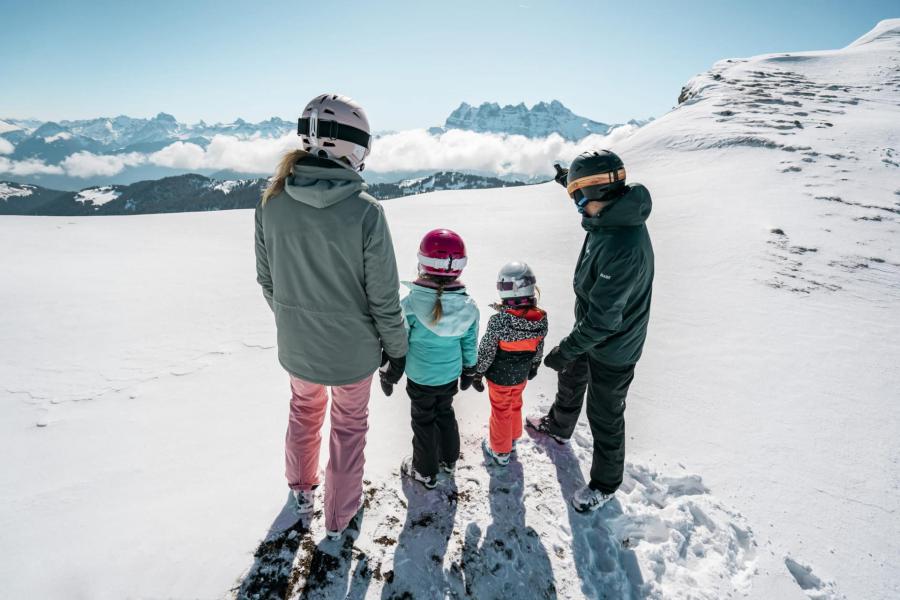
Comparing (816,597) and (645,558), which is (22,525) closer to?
(645,558)

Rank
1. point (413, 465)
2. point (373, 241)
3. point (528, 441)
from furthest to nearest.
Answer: point (528, 441), point (413, 465), point (373, 241)

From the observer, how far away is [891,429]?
4.78 meters

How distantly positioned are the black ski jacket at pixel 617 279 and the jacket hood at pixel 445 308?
0.83 m

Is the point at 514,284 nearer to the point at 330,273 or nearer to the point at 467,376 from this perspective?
the point at 467,376

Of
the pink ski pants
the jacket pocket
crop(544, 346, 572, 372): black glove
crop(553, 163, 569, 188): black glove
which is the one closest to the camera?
the jacket pocket

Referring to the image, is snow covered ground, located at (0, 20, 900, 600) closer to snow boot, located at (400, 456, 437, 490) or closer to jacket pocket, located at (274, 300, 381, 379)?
snow boot, located at (400, 456, 437, 490)

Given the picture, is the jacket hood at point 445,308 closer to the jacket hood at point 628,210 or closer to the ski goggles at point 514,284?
the ski goggles at point 514,284

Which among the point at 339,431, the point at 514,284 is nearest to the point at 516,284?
the point at 514,284

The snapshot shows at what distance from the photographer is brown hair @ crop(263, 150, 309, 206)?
2530mm

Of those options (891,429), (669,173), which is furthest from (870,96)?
(891,429)

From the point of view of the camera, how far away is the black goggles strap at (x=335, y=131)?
2547mm

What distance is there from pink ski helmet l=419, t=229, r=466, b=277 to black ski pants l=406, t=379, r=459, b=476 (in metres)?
1.01

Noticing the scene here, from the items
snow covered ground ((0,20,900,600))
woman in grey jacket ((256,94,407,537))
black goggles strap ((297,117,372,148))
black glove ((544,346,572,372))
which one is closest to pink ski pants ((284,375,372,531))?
woman in grey jacket ((256,94,407,537))

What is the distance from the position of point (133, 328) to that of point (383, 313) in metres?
5.66
